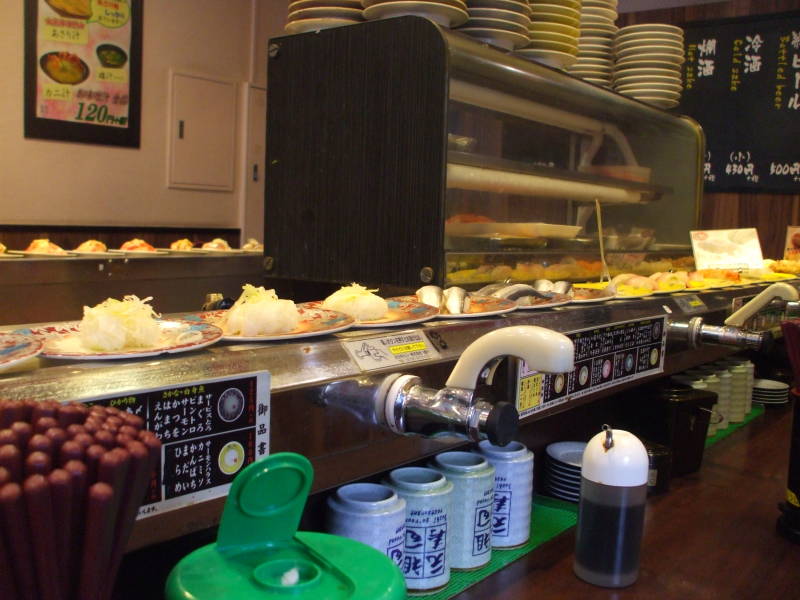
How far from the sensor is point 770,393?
8.80 ft

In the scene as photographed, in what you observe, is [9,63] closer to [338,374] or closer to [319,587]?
[338,374]

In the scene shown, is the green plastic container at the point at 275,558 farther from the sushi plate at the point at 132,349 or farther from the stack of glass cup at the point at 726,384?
the stack of glass cup at the point at 726,384

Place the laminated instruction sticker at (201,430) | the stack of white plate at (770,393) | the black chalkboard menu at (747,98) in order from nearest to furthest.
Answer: the laminated instruction sticker at (201,430) → the stack of white plate at (770,393) → the black chalkboard menu at (747,98)

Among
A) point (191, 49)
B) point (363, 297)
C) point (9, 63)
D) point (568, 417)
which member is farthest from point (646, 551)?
point (191, 49)

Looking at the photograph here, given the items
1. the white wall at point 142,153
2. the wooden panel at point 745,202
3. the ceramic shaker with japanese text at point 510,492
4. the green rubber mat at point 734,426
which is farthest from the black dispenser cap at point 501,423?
the white wall at point 142,153

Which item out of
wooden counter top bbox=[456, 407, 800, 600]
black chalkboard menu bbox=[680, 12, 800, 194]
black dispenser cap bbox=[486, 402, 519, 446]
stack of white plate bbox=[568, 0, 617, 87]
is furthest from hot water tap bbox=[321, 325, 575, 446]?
black chalkboard menu bbox=[680, 12, 800, 194]

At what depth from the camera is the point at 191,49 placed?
17.6 feet

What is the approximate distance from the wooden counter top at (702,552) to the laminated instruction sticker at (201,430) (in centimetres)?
47

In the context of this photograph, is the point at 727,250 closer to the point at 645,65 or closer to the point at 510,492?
the point at 645,65

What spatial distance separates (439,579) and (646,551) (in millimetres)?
467

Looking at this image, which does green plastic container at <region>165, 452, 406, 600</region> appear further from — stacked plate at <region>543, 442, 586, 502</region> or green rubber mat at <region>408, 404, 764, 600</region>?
stacked plate at <region>543, 442, 586, 502</region>

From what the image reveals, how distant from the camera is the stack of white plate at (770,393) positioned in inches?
106

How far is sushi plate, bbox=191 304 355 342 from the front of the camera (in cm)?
111

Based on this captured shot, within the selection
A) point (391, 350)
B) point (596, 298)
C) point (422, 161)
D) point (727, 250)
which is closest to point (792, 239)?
point (727, 250)
